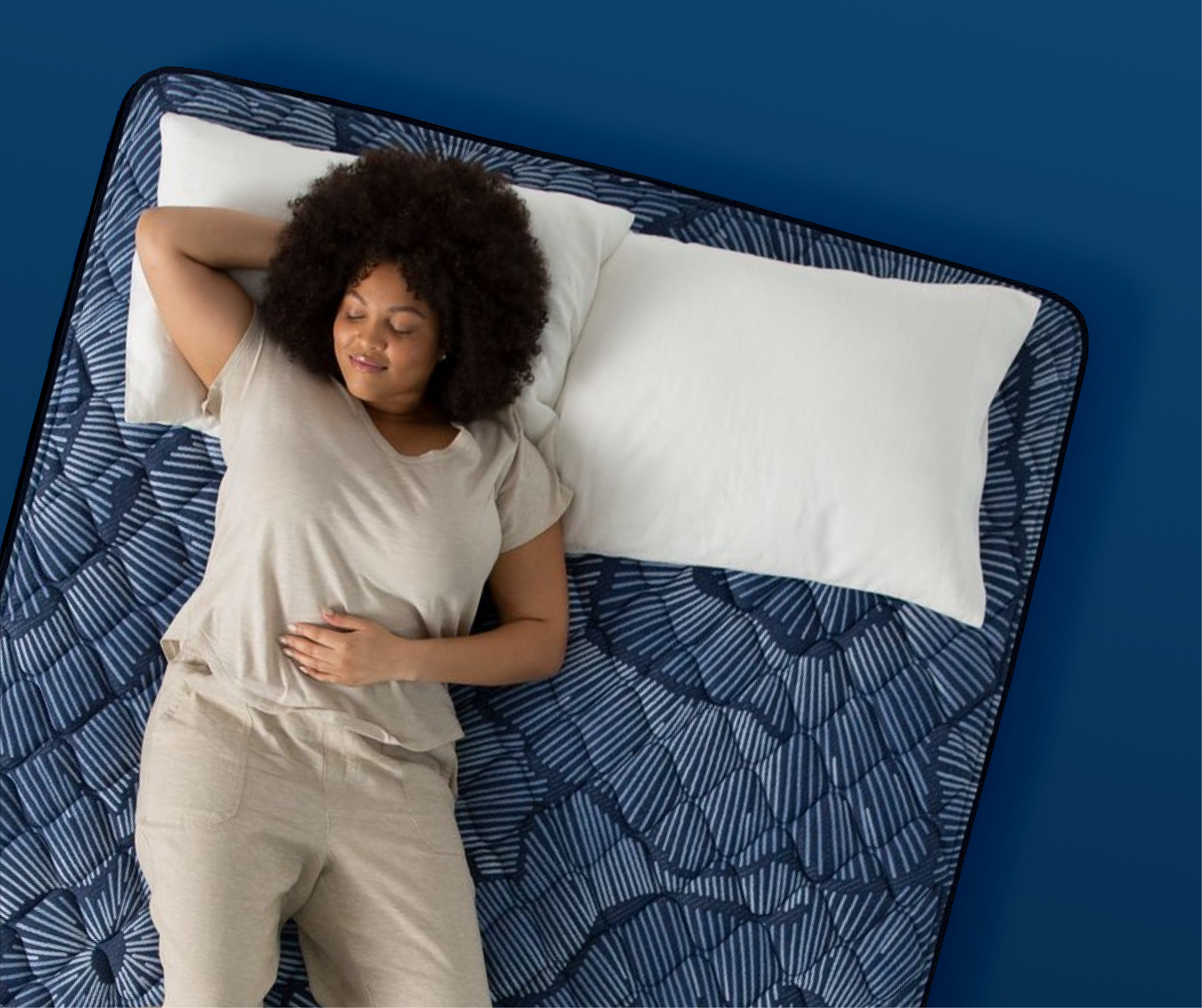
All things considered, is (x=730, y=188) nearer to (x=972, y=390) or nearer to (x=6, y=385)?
(x=972, y=390)

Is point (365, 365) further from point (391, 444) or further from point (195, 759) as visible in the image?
point (195, 759)

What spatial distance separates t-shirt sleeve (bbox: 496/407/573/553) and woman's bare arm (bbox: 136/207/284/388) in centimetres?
31

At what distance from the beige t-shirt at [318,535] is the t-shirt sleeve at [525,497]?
1.0 inches

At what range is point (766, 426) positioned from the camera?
135cm

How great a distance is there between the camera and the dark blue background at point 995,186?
1.46 m

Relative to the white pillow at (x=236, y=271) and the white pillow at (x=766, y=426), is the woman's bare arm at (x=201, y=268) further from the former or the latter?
the white pillow at (x=766, y=426)

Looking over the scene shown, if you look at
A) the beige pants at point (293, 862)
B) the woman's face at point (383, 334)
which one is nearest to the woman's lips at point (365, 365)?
the woman's face at point (383, 334)

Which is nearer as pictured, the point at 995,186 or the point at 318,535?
the point at 318,535

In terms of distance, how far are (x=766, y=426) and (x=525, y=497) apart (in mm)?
291

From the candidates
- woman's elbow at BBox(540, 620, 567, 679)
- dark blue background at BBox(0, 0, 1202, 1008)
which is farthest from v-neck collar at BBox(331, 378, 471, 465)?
dark blue background at BBox(0, 0, 1202, 1008)

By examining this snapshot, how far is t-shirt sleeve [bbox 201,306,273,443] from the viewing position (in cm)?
121

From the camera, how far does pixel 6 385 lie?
146cm

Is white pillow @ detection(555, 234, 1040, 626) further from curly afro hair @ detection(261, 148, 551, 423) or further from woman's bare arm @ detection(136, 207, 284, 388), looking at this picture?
woman's bare arm @ detection(136, 207, 284, 388)

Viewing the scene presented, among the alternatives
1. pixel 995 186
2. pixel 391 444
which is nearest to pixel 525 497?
pixel 391 444
